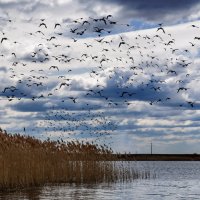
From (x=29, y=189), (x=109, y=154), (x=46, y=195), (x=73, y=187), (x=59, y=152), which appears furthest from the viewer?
(x=109, y=154)

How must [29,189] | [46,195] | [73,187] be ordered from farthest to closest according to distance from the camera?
[73,187] < [29,189] < [46,195]

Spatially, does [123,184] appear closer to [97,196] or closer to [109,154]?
[109,154]

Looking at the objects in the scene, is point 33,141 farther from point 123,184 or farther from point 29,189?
point 123,184

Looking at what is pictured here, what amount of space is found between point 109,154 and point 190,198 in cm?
898

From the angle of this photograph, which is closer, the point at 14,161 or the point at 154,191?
the point at 14,161

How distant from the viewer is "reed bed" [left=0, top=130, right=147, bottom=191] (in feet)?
99.7

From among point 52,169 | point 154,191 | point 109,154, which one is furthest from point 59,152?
point 154,191

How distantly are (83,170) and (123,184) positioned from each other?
3006 mm

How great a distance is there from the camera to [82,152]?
36.6 metres

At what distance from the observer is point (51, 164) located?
112ft

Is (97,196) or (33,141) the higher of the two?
(33,141)

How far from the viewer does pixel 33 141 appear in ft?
113

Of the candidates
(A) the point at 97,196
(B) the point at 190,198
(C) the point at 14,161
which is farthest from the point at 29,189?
(B) the point at 190,198

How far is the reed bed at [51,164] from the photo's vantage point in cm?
3040
